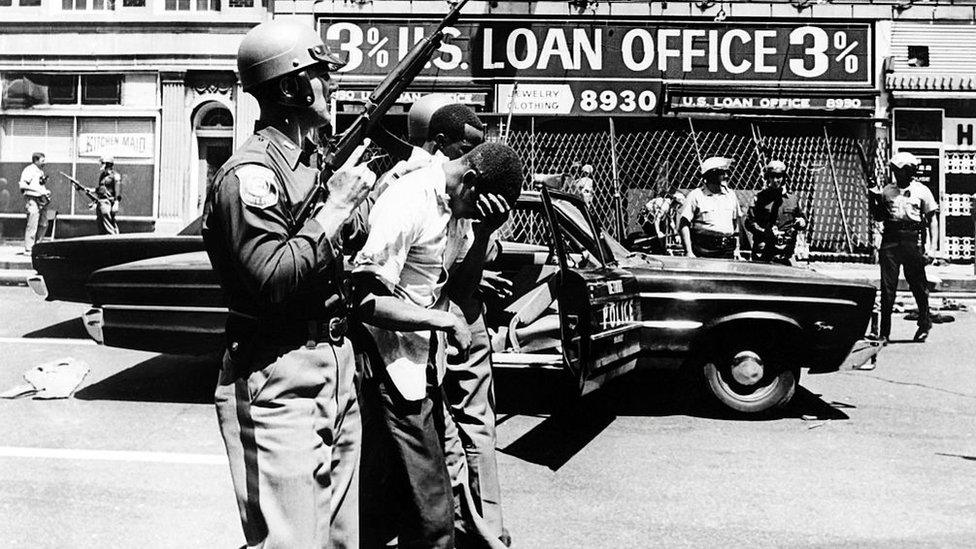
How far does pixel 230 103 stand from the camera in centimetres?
1906

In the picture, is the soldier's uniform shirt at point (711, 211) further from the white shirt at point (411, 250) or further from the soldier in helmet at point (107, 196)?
the soldier in helmet at point (107, 196)

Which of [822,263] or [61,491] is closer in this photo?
[61,491]

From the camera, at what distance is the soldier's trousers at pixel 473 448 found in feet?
11.6

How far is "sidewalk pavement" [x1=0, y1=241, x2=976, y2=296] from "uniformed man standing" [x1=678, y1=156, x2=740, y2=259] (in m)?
5.63

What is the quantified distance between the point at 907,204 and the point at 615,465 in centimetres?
595

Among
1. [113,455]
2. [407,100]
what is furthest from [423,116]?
[407,100]

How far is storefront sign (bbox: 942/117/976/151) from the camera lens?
1773cm

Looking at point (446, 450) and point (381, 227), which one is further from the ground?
point (381, 227)

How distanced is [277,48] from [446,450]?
1.83 meters

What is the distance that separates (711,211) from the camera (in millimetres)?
8328

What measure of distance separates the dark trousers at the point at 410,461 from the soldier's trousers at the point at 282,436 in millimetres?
543

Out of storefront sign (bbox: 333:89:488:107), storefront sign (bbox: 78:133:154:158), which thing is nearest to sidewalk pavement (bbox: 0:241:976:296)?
storefront sign (bbox: 78:133:154:158)

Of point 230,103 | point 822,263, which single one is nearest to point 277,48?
point 822,263

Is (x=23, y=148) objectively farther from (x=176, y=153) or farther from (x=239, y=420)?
(x=239, y=420)
